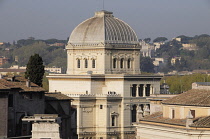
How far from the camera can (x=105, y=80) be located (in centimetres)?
11544

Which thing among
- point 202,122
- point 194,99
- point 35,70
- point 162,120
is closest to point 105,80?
point 35,70

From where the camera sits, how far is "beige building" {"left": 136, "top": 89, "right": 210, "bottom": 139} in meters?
61.6

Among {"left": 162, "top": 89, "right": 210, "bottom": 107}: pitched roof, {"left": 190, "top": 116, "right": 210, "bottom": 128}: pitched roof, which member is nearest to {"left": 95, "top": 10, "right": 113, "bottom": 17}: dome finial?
{"left": 162, "top": 89, "right": 210, "bottom": 107}: pitched roof

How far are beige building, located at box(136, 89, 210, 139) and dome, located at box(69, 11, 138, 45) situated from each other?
146 feet

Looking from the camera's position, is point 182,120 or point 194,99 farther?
point 194,99

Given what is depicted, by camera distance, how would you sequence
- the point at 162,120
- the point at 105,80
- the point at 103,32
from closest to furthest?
1. the point at 162,120
2. the point at 105,80
3. the point at 103,32

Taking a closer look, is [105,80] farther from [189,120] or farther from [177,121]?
[189,120]

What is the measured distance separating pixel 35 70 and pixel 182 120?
40.8m

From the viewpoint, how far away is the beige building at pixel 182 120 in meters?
61.6

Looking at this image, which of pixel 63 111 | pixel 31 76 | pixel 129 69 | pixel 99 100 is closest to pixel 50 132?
pixel 63 111

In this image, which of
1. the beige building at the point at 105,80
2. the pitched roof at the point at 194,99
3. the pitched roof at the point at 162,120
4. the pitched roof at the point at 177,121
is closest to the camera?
the pitched roof at the point at 177,121

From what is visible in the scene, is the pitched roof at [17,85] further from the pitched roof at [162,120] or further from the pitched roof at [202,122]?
the pitched roof at [202,122]

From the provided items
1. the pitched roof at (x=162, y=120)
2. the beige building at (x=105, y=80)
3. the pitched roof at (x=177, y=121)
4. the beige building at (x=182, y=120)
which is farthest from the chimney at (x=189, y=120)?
the beige building at (x=105, y=80)

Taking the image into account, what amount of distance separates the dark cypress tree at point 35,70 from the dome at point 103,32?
39.0 feet
